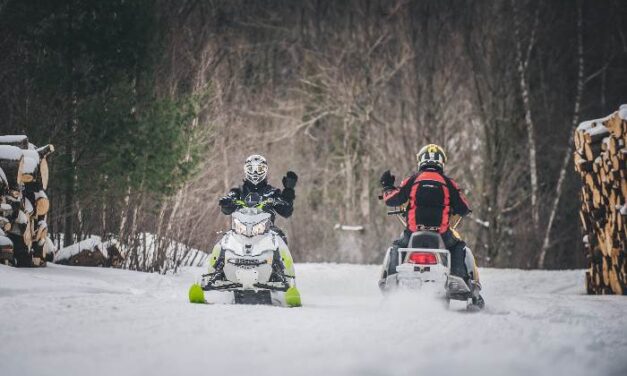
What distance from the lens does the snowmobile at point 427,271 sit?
9.34m

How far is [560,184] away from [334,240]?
8507 mm

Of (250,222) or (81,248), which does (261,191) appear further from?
(81,248)

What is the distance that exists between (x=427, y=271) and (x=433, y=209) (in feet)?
3.62

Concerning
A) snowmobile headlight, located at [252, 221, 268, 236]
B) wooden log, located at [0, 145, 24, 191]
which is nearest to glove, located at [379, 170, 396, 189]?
snowmobile headlight, located at [252, 221, 268, 236]

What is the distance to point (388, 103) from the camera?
32.0m

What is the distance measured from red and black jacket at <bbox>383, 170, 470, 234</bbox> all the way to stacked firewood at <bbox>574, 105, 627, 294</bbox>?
3467 mm

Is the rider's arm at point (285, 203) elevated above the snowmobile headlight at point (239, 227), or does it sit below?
above

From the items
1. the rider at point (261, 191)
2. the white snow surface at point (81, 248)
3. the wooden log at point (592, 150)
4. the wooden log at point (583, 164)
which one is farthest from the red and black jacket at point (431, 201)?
the white snow surface at point (81, 248)

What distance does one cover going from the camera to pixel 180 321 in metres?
7.50

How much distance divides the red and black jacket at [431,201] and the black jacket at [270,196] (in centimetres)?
138

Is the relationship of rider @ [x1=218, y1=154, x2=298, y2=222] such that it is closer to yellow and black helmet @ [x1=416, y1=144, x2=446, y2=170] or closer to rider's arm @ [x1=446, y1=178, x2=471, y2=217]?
yellow and black helmet @ [x1=416, y1=144, x2=446, y2=170]

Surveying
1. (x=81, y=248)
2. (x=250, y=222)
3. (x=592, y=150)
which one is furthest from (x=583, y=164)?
(x=81, y=248)

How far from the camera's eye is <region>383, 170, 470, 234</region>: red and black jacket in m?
10.2

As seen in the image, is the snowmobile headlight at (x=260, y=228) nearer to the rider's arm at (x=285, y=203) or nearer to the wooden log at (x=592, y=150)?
the rider's arm at (x=285, y=203)
